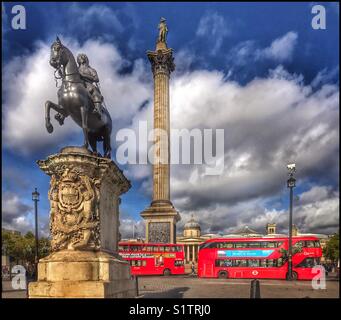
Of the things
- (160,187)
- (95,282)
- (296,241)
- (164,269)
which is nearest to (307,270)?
(296,241)

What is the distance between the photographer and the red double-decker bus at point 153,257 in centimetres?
3581

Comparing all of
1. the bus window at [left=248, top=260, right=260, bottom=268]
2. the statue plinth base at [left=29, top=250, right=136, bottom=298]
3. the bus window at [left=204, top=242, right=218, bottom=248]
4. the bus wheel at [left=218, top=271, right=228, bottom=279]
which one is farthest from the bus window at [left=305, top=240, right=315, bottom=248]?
the statue plinth base at [left=29, top=250, right=136, bottom=298]

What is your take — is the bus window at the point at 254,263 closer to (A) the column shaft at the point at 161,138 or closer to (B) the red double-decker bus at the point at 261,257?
(B) the red double-decker bus at the point at 261,257

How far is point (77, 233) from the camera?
30.2 ft

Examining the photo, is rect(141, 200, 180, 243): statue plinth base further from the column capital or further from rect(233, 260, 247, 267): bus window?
the column capital

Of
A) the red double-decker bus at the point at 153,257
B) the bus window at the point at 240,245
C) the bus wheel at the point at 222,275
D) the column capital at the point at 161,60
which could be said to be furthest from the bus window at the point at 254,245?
the column capital at the point at 161,60

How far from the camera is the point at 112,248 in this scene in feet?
35.6

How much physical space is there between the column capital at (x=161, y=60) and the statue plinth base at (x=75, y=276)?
39.9m

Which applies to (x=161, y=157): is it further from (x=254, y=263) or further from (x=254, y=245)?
(x=254, y=263)

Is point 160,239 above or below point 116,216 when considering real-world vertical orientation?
below

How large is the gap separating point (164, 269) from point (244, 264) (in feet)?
27.6

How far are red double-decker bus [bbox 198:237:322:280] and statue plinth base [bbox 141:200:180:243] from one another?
8165mm

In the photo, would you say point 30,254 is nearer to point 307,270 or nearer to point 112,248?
point 307,270
